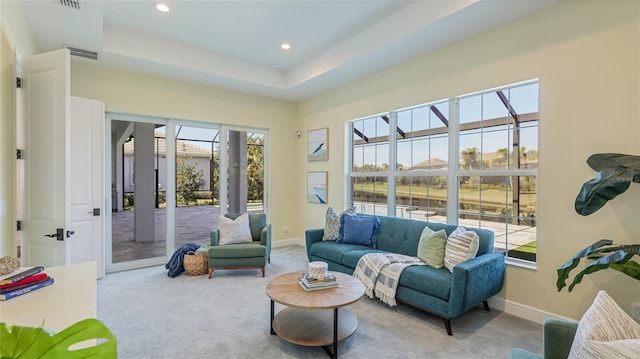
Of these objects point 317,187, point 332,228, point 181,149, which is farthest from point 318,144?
point 181,149

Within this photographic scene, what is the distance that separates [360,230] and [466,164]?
1558mm

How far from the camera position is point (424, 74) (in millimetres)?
3871

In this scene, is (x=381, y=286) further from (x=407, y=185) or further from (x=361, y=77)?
(x=361, y=77)

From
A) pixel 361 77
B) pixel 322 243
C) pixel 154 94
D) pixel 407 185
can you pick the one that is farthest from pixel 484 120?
pixel 154 94

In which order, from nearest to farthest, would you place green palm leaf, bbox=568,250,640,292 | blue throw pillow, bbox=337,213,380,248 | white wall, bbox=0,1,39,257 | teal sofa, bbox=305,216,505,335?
1. green palm leaf, bbox=568,250,640,292
2. white wall, bbox=0,1,39,257
3. teal sofa, bbox=305,216,505,335
4. blue throw pillow, bbox=337,213,380,248

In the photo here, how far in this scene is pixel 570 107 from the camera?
2707 millimetres

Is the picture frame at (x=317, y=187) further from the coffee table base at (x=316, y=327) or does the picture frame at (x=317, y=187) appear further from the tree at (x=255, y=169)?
the coffee table base at (x=316, y=327)

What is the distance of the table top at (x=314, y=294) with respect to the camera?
223 cm

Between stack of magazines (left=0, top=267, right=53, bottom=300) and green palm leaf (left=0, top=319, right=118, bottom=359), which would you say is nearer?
green palm leaf (left=0, top=319, right=118, bottom=359)

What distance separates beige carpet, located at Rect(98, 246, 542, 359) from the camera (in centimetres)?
234

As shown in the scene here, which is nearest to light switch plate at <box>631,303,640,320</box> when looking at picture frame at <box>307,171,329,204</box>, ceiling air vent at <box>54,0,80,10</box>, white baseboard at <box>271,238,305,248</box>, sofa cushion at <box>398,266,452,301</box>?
sofa cushion at <box>398,266,452,301</box>

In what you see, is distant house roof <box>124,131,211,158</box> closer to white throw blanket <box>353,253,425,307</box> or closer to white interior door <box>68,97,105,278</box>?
white interior door <box>68,97,105,278</box>

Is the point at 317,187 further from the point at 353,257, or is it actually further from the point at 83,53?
the point at 83,53

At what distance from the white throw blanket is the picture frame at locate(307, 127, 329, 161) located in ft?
8.23
